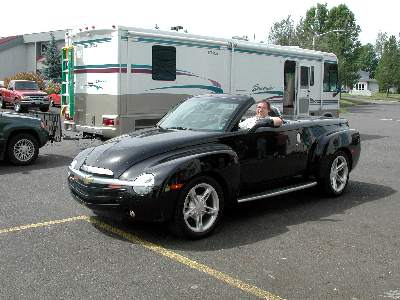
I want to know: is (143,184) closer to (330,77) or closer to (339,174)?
(339,174)

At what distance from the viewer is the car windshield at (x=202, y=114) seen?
638 cm

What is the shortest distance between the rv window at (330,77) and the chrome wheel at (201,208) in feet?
41.6

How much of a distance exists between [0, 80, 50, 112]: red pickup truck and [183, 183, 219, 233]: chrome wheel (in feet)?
81.9

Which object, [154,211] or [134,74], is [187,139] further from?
[134,74]

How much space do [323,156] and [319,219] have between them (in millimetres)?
1232

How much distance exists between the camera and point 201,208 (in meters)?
5.57

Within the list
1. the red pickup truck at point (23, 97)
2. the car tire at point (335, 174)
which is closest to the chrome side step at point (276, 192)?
the car tire at point (335, 174)

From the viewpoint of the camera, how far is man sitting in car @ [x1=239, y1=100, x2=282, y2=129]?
638cm

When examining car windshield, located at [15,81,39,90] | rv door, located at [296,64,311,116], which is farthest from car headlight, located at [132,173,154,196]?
car windshield, located at [15,81,39,90]

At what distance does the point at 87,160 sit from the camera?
18.9 feet

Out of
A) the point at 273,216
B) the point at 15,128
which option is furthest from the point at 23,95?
the point at 273,216

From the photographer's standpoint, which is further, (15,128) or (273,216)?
(15,128)

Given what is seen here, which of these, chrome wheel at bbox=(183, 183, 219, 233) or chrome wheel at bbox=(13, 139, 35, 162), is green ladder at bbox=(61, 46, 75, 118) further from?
chrome wheel at bbox=(183, 183, 219, 233)

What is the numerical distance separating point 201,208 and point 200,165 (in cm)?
51
